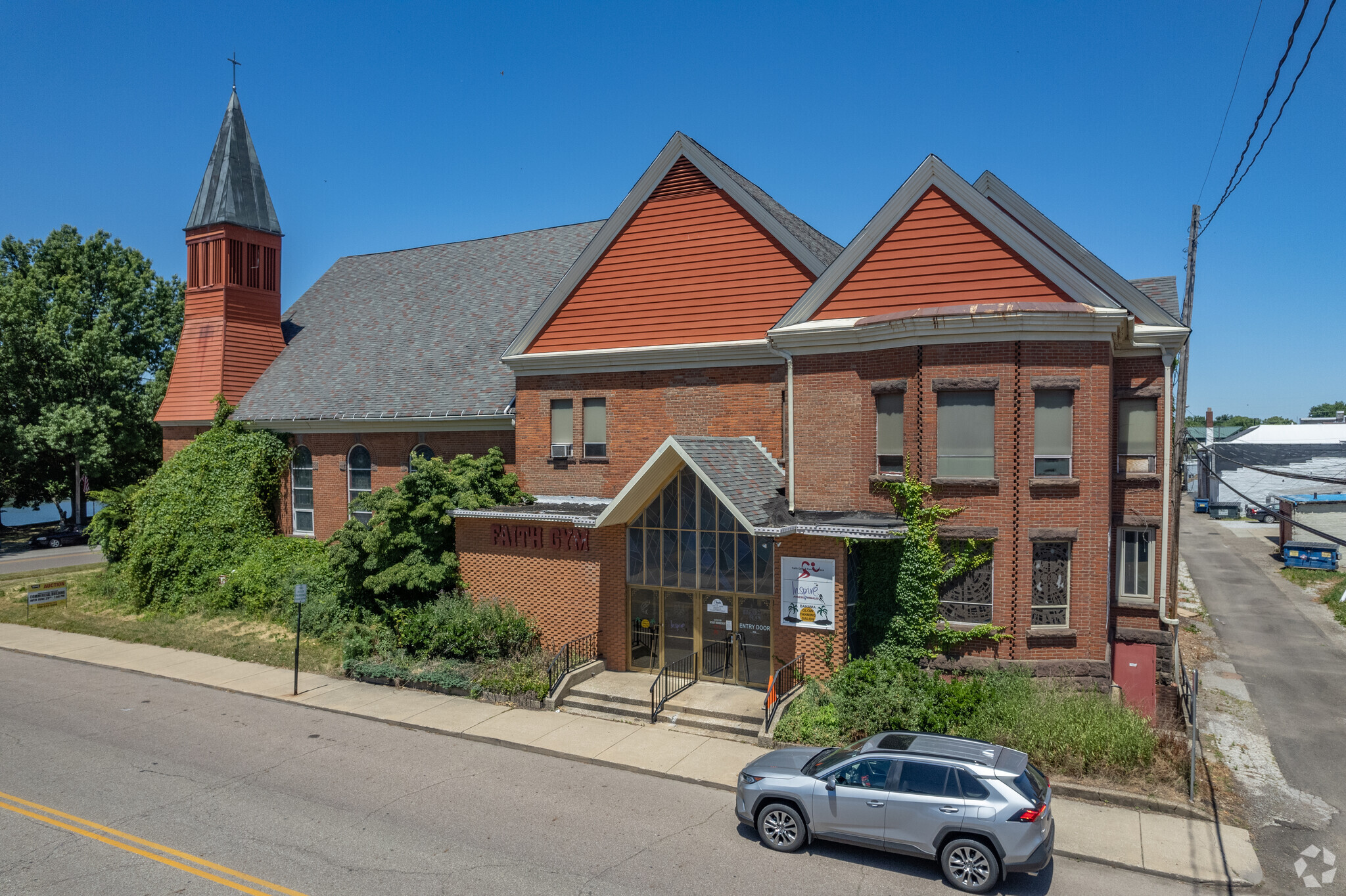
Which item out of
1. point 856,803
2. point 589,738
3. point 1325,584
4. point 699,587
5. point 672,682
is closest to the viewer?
point 856,803

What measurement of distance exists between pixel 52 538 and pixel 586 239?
126 ft

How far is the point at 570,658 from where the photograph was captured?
19.9 m

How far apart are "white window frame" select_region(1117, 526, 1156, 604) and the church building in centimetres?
7

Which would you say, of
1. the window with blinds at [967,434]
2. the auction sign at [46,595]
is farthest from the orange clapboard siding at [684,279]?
the auction sign at [46,595]

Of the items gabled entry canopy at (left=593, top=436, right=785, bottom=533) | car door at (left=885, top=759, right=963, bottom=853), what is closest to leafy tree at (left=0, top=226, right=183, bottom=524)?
gabled entry canopy at (left=593, top=436, right=785, bottom=533)

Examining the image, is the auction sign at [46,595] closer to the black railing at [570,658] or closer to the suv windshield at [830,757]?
the black railing at [570,658]

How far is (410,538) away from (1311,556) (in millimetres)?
41637

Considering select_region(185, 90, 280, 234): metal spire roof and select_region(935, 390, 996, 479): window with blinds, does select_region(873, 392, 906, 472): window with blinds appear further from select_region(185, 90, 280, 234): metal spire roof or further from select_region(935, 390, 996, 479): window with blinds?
select_region(185, 90, 280, 234): metal spire roof

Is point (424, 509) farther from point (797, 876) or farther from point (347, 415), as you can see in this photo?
point (797, 876)

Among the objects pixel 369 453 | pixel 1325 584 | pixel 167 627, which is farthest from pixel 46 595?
pixel 1325 584

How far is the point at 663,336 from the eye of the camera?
21.8 m

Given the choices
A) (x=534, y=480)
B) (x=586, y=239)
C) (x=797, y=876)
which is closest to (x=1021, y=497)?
(x=797, y=876)

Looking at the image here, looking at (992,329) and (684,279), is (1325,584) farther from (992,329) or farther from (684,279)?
(684,279)

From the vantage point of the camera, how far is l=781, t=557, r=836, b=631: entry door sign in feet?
55.1
